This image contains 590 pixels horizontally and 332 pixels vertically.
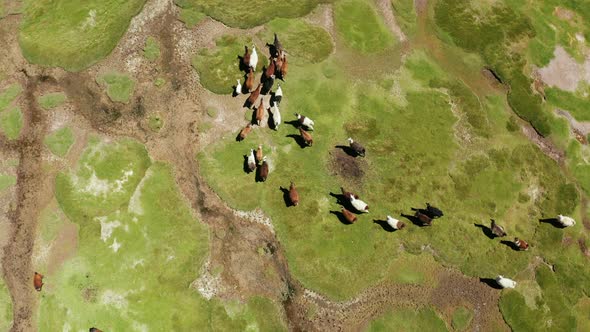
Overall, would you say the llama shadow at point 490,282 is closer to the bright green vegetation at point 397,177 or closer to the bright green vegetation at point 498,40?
the bright green vegetation at point 397,177

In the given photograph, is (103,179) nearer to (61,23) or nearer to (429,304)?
(61,23)

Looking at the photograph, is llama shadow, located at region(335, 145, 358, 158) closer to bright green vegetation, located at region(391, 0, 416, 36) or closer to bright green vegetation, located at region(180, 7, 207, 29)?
bright green vegetation, located at region(391, 0, 416, 36)

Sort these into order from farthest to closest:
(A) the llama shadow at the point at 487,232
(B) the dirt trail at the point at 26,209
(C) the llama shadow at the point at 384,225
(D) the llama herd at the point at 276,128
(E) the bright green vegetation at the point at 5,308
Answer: (A) the llama shadow at the point at 487,232 < (C) the llama shadow at the point at 384,225 < (D) the llama herd at the point at 276,128 < (B) the dirt trail at the point at 26,209 < (E) the bright green vegetation at the point at 5,308

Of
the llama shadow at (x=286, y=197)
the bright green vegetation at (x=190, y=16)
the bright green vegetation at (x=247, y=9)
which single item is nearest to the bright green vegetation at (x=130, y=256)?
the llama shadow at (x=286, y=197)

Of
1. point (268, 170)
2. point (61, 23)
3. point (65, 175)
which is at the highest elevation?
point (61, 23)

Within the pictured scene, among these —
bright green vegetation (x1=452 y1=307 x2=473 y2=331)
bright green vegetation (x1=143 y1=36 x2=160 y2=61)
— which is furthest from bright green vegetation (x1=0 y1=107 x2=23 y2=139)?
bright green vegetation (x1=452 y1=307 x2=473 y2=331)

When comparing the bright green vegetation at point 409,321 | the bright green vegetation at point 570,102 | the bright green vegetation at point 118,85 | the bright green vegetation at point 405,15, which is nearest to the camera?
the bright green vegetation at point 409,321

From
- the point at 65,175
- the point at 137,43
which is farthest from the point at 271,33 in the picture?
the point at 65,175

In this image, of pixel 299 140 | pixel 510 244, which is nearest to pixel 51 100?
pixel 299 140
